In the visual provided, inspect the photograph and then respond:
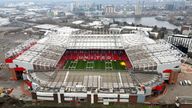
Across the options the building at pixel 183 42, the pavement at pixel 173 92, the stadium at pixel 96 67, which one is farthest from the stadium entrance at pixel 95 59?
the building at pixel 183 42

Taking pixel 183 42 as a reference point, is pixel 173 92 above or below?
below

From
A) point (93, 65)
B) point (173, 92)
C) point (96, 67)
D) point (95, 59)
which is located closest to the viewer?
point (173, 92)

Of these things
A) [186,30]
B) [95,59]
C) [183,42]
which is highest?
[186,30]

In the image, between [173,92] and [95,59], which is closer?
[173,92]

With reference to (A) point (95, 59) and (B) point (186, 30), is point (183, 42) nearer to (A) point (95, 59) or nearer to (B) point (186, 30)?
(B) point (186, 30)

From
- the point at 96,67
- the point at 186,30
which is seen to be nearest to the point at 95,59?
the point at 96,67

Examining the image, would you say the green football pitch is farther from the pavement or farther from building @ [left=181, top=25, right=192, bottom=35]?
building @ [left=181, top=25, right=192, bottom=35]

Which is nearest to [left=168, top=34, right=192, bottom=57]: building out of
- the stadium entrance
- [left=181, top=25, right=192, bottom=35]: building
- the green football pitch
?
[left=181, top=25, right=192, bottom=35]: building

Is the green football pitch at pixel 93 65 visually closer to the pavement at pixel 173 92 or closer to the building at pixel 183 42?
the pavement at pixel 173 92

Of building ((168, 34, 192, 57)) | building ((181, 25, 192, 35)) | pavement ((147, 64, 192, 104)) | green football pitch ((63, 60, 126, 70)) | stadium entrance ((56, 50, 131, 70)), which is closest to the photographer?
pavement ((147, 64, 192, 104))
